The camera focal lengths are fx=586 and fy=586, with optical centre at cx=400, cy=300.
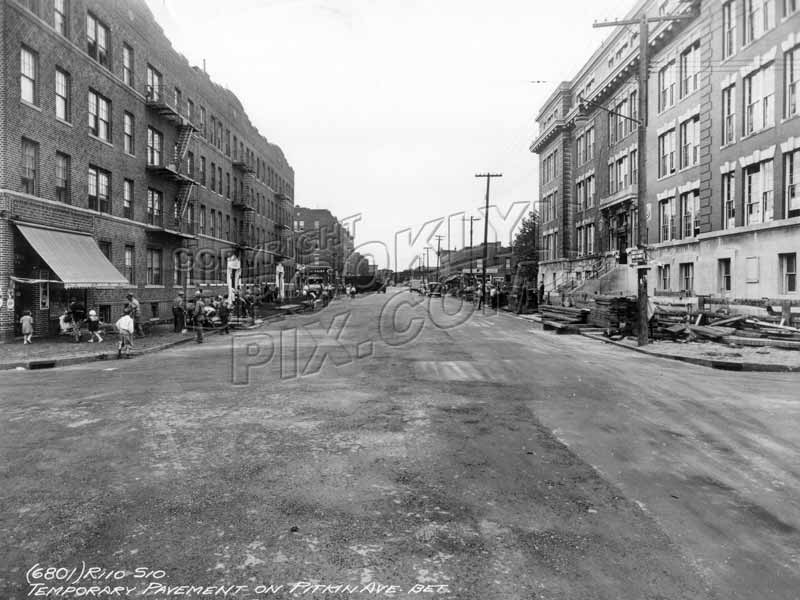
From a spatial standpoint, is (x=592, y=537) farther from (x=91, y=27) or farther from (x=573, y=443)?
(x=91, y=27)

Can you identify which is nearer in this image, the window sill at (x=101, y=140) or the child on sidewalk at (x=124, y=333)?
the child on sidewalk at (x=124, y=333)

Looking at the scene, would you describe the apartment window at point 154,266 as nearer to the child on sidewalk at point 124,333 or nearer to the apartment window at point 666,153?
the child on sidewalk at point 124,333

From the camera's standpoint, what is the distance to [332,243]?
97.7 metres

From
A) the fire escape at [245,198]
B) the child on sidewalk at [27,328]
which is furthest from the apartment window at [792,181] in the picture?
the fire escape at [245,198]

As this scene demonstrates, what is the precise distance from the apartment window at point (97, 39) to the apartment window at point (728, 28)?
28176mm

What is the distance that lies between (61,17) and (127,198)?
832cm

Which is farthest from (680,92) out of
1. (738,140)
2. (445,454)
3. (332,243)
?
(332,243)

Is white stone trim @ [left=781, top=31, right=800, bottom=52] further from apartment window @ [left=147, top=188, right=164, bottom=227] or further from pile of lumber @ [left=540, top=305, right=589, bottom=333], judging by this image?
apartment window @ [left=147, top=188, right=164, bottom=227]

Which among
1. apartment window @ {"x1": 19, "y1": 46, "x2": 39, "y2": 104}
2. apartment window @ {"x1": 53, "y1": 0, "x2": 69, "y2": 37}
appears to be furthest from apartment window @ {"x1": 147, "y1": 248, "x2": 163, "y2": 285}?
apartment window @ {"x1": 53, "y1": 0, "x2": 69, "y2": 37}

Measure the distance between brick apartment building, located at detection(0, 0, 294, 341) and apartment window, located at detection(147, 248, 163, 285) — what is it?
0.35 feet

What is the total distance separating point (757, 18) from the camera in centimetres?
2441

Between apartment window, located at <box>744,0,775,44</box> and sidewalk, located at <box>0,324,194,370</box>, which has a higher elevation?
apartment window, located at <box>744,0,775,44</box>

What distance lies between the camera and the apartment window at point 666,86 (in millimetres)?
32438

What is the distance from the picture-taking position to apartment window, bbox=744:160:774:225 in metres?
23.7
